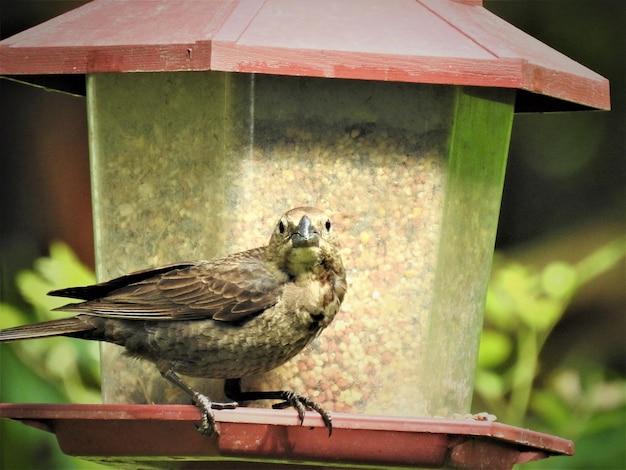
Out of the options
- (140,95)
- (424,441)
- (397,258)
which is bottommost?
(424,441)

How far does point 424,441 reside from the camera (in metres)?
4.73

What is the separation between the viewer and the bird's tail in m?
5.25

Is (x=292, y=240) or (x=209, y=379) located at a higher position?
(x=292, y=240)

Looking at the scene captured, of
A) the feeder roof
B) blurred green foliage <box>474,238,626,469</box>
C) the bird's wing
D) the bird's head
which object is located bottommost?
blurred green foliage <box>474,238,626,469</box>

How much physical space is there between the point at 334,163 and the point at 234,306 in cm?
59

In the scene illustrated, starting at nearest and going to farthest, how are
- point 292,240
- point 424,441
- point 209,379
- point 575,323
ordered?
point 424,441
point 292,240
point 209,379
point 575,323

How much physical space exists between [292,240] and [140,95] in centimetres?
82

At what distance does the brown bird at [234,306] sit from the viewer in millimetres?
5074

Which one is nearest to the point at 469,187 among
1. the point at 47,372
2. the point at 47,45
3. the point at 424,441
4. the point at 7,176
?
the point at 424,441

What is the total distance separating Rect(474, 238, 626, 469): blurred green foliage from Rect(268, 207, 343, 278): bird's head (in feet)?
5.28

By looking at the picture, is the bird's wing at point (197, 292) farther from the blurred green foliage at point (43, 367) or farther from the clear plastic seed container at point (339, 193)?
the blurred green foliage at point (43, 367)

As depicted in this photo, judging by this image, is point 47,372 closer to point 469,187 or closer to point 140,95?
point 140,95

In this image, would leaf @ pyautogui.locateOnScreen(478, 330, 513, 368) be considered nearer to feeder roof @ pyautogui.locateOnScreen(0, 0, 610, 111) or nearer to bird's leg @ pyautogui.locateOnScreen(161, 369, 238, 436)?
feeder roof @ pyautogui.locateOnScreen(0, 0, 610, 111)

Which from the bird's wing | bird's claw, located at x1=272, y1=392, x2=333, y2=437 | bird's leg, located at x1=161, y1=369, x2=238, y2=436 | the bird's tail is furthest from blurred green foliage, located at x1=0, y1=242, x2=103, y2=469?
bird's leg, located at x1=161, y1=369, x2=238, y2=436
